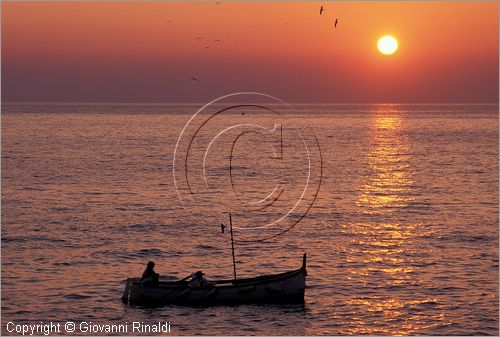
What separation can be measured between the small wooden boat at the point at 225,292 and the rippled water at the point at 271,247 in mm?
400

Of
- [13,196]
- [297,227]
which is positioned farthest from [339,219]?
[13,196]

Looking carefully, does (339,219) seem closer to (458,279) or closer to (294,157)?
(458,279)

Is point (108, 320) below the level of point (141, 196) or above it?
below

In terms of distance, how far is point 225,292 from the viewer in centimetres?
3462

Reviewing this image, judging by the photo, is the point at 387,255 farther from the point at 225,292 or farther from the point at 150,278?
the point at 150,278

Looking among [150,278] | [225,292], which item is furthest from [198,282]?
[150,278]

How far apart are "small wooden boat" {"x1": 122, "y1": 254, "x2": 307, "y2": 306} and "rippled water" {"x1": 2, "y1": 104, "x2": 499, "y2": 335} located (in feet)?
1.31

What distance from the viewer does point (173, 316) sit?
33750mm

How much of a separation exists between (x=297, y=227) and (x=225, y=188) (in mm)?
23315

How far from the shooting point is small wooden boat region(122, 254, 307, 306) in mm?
34656

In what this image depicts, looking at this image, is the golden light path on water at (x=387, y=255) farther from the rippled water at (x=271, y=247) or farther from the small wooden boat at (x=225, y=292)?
the small wooden boat at (x=225, y=292)

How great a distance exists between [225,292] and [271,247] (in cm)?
1307

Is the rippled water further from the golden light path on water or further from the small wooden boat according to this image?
the small wooden boat

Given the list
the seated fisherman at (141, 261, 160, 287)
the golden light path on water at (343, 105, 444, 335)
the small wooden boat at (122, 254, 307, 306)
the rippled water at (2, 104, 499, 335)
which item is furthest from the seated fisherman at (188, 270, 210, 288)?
the golden light path on water at (343, 105, 444, 335)
